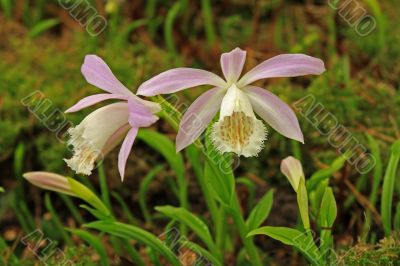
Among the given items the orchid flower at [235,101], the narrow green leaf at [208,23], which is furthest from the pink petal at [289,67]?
the narrow green leaf at [208,23]

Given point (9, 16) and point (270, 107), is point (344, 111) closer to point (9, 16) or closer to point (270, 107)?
point (270, 107)

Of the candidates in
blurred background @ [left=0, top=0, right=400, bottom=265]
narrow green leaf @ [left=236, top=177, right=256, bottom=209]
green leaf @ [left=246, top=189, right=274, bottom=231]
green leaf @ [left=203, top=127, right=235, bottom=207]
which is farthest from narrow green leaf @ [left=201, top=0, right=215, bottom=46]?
green leaf @ [left=203, top=127, right=235, bottom=207]

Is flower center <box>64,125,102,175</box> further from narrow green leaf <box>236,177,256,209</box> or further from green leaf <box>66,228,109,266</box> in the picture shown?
narrow green leaf <box>236,177,256,209</box>

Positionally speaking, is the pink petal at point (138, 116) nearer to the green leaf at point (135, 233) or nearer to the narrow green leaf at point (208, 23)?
the green leaf at point (135, 233)

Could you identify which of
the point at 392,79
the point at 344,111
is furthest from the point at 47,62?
the point at 392,79

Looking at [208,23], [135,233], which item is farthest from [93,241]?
[208,23]

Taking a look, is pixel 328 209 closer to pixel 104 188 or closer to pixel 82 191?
pixel 82 191
